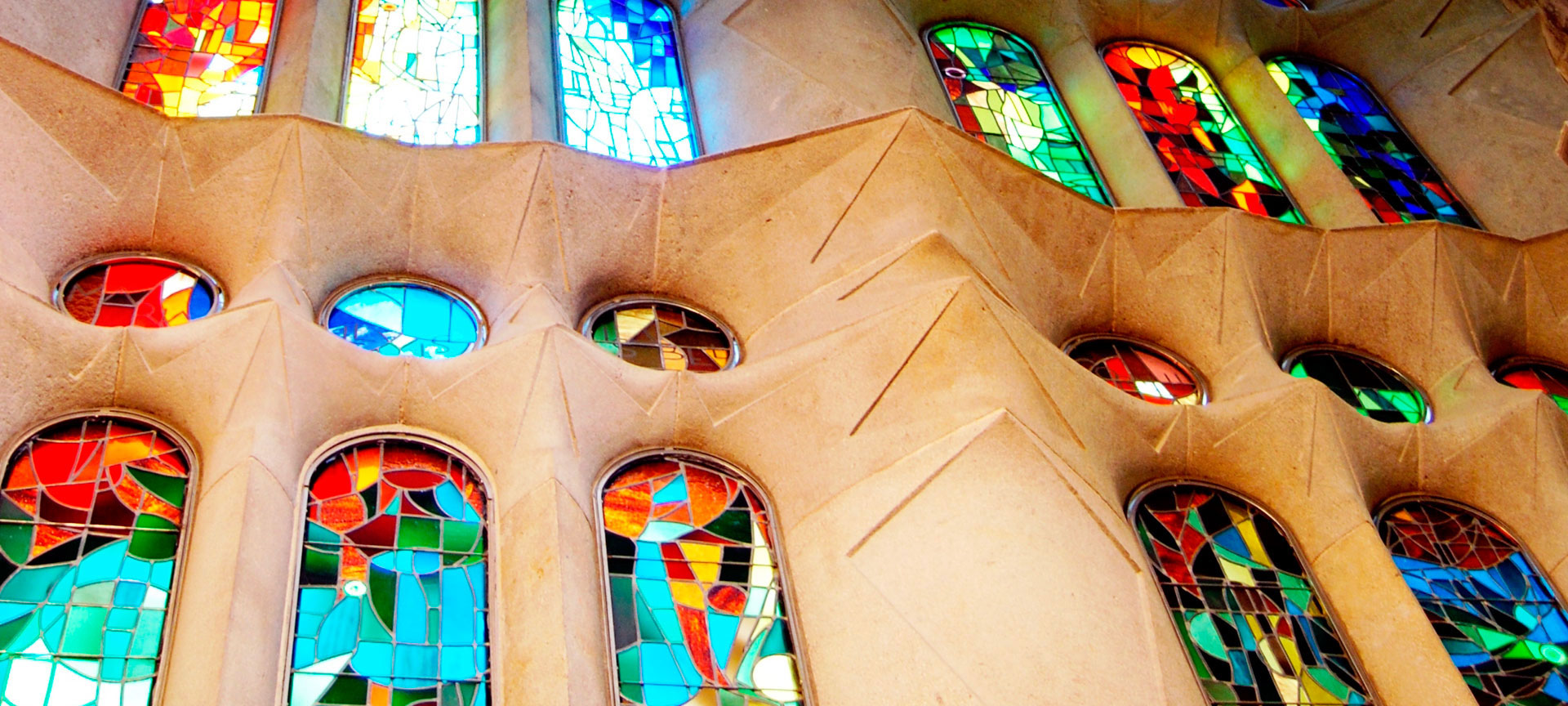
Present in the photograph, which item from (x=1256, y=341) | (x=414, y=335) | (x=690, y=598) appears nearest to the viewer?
(x=690, y=598)

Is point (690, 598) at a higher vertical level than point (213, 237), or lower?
lower

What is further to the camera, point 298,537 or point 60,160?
point 60,160

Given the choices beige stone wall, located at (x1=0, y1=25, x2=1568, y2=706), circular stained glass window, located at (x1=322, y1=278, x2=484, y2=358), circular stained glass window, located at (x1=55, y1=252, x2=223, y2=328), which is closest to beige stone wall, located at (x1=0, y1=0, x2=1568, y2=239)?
beige stone wall, located at (x1=0, y1=25, x2=1568, y2=706)

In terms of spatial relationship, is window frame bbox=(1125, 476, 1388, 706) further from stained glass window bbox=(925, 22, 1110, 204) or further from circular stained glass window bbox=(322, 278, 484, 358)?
circular stained glass window bbox=(322, 278, 484, 358)

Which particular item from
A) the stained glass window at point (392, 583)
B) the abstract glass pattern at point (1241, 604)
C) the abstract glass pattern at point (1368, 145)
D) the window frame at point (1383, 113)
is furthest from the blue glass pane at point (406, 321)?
the abstract glass pattern at point (1368, 145)

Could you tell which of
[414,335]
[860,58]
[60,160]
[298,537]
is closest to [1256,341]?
[860,58]

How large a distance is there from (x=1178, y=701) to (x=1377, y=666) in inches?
57.0

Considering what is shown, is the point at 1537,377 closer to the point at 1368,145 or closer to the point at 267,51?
the point at 1368,145

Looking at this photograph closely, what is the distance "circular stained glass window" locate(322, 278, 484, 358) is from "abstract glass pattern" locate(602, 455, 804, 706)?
114 cm

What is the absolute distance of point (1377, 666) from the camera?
707cm

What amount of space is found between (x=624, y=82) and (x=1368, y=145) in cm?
512

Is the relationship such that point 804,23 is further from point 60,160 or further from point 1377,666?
point 1377,666

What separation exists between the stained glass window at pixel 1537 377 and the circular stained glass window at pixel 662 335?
14.4ft

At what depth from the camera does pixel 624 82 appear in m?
9.77
